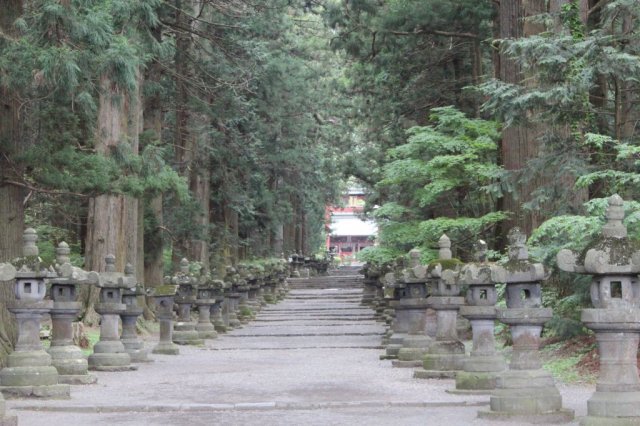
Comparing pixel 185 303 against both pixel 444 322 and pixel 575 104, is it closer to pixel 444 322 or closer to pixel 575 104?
pixel 444 322

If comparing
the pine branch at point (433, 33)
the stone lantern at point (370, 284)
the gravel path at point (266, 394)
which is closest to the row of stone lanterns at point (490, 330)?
the gravel path at point (266, 394)

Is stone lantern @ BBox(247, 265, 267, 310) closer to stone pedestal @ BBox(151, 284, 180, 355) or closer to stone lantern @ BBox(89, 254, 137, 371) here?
stone pedestal @ BBox(151, 284, 180, 355)

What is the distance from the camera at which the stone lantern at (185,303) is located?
23938 millimetres

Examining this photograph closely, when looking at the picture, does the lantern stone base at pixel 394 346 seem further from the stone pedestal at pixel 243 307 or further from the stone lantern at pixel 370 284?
the stone lantern at pixel 370 284

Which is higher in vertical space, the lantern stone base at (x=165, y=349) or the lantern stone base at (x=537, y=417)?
the lantern stone base at (x=537, y=417)

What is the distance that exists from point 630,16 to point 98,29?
8.38m

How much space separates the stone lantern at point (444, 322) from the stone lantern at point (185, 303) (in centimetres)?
900

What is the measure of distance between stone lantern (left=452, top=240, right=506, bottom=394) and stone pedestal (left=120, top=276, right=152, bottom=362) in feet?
24.5

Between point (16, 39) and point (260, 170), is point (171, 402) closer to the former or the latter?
point (16, 39)

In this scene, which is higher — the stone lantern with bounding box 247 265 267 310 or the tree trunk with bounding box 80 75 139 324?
the tree trunk with bounding box 80 75 139 324

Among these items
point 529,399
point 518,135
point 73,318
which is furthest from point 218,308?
point 529,399

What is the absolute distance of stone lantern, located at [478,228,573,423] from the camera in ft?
35.3

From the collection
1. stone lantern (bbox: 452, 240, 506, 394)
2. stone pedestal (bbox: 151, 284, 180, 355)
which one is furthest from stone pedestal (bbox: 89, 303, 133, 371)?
stone lantern (bbox: 452, 240, 506, 394)

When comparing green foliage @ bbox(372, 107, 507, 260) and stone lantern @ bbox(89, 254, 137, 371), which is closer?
stone lantern @ bbox(89, 254, 137, 371)
